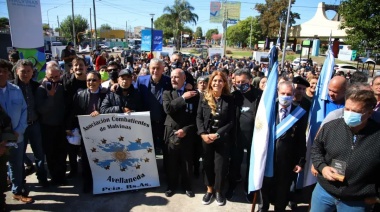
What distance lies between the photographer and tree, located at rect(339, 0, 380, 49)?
12.2 metres

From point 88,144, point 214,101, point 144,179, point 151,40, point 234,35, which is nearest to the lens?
point 214,101

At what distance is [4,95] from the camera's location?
3289 mm

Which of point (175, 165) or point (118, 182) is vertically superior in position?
point (175, 165)

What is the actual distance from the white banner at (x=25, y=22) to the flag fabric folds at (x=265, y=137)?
6464 mm

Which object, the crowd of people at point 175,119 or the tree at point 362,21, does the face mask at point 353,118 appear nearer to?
the crowd of people at point 175,119

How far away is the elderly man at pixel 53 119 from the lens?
149 inches

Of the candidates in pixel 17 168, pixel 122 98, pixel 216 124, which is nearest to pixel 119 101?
pixel 122 98

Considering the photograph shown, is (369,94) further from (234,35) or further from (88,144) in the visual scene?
(234,35)

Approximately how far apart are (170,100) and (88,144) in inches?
55.4

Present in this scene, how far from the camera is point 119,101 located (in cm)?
384

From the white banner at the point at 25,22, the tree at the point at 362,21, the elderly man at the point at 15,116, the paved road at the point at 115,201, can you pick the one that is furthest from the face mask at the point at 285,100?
the tree at the point at 362,21

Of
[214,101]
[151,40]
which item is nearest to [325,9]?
[151,40]

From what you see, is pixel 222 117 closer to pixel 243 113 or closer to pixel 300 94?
pixel 243 113

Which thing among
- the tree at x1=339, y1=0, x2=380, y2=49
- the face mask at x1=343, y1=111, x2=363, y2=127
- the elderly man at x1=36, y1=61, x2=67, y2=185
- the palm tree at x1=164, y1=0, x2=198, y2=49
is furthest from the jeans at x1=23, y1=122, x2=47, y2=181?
the palm tree at x1=164, y1=0, x2=198, y2=49
